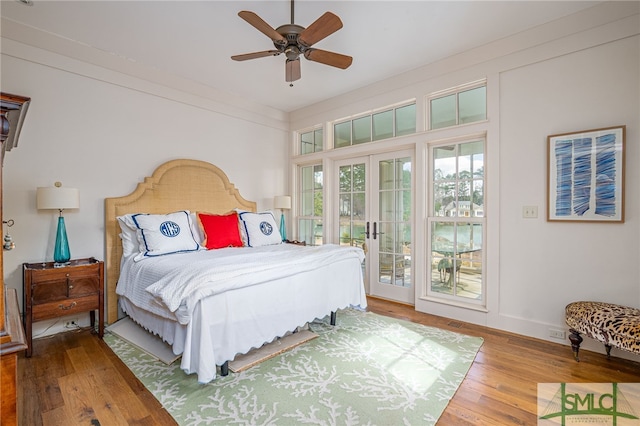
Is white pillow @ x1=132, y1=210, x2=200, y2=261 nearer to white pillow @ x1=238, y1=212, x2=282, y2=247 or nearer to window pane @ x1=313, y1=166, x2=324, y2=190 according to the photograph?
white pillow @ x1=238, y1=212, x2=282, y2=247

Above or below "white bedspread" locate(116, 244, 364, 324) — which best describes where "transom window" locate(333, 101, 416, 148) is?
above

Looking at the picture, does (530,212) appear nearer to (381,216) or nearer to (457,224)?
(457,224)

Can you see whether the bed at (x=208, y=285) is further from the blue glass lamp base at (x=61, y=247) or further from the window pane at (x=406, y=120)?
the window pane at (x=406, y=120)

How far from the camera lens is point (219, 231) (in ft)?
11.4

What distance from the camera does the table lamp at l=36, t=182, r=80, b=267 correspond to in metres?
2.66

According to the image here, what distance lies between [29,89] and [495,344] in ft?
15.4

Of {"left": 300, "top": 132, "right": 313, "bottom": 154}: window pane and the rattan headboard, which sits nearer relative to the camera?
the rattan headboard

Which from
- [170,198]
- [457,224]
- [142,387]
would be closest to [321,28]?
[457,224]

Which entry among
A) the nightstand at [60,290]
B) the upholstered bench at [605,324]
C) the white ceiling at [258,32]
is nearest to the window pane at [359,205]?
the white ceiling at [258,32]

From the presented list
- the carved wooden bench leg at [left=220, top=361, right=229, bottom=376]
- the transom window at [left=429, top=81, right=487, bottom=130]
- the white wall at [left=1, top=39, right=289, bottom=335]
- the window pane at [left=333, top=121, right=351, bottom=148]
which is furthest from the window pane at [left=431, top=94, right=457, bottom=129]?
the carved wooden bench leg at [left=220, top=361, right=229, bottom=376]

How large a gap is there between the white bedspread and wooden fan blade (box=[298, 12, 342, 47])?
5.48 ft

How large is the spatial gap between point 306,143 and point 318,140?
27 centimetres

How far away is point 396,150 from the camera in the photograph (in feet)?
13.0

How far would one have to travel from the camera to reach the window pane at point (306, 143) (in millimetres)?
4980
